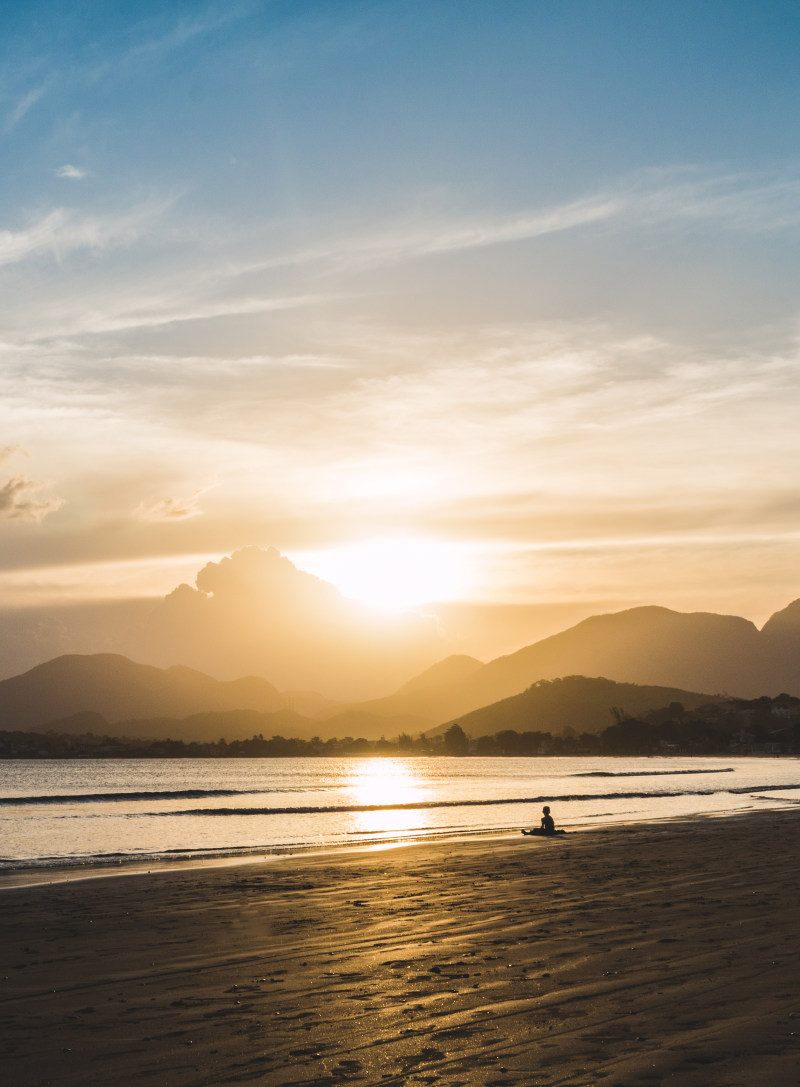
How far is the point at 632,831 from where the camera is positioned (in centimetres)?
3659

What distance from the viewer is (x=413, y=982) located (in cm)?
1130

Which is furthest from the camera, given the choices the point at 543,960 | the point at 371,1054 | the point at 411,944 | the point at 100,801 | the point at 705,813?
the point at 100,801

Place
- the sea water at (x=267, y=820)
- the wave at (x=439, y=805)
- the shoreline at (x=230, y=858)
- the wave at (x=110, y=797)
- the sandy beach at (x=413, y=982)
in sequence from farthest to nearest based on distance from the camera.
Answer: the wave at (x=110, y=797)
the wave at (x=439, y=805)
the sea water at (x=267, y=820)
the shoreline at (x=230, y=858)
the sandy beach at (x=413, y=982)

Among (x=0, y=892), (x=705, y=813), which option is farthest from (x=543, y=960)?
(x=705, y=813)

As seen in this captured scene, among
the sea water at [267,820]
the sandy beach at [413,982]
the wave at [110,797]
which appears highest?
the sandy beach at [413,982]

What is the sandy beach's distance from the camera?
26.9 feet

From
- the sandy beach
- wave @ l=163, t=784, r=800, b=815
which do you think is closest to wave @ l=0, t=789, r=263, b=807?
wave @ l=163, t=784, r=800, b=815

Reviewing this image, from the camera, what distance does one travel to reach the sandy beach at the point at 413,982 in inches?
323

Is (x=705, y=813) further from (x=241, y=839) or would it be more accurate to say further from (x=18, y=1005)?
(x=18, y=1005)

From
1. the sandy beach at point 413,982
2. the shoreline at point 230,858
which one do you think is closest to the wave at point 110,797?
the shoreline at point 230,858

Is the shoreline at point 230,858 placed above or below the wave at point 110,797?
above

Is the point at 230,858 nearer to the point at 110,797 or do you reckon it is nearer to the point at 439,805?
the point at 439,805

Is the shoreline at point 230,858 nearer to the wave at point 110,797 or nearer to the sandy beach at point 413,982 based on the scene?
the sandy beach at point 413,982

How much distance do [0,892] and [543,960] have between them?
1511 centimetres
